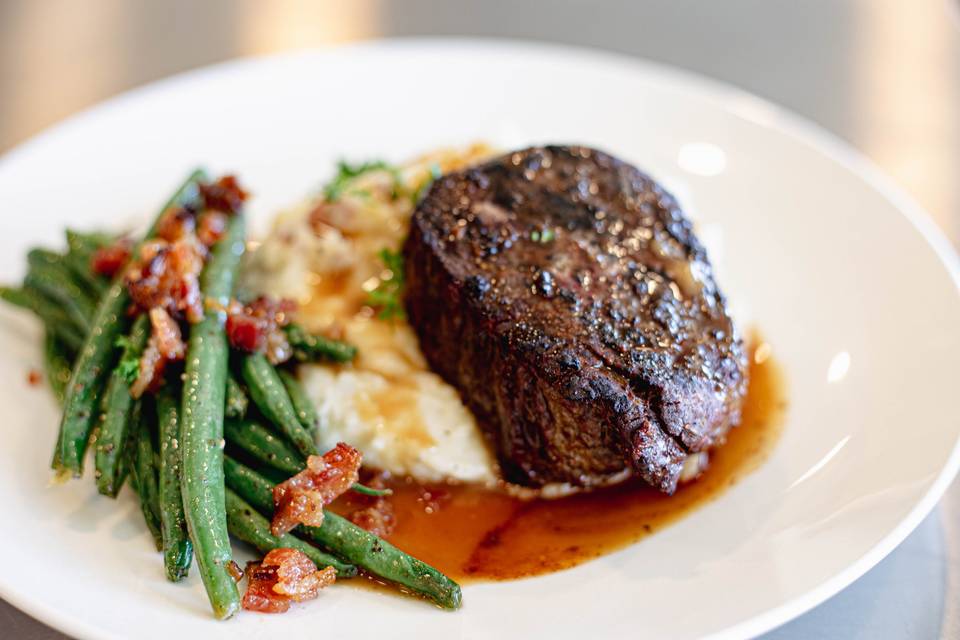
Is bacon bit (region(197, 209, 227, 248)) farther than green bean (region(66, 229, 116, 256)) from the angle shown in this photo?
No

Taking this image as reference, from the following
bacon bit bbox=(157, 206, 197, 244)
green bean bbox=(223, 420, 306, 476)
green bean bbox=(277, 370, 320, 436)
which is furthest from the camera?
bacon bit bbox=(157, 206, 197, 244)

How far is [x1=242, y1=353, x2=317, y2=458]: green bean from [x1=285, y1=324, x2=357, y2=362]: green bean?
→ 0.82 ft

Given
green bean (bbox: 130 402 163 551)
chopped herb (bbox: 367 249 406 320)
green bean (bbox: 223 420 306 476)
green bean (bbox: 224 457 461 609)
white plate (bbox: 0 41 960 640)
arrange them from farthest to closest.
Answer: chopped herb (bbox: 367 249 406 320) < green bean (bbox: 223 420 306 476) < green bean (bbox: 130 402 163 551) < green bean (bbox: 224 457 461 609) < white plate (bbox: 0 41 960 640)

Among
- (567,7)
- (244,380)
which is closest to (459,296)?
(244,380)

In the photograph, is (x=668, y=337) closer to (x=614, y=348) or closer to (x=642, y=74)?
(x=614, y=348)

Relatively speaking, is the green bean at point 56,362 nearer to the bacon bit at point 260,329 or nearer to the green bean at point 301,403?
the bacon bit at point 260,329

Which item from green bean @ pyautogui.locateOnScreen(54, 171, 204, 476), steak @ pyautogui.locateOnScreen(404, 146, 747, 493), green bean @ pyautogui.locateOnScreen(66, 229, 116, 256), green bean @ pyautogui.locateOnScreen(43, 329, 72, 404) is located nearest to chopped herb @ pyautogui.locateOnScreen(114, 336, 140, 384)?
green bean @ pyautogui.locateOnScreen(54, 171, 204, 476)

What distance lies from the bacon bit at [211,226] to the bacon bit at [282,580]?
209 cm

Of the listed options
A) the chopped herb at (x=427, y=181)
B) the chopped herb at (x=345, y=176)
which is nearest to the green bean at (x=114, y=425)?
the chopped herb at (x=345, y=176)

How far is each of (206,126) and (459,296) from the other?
314 centimetres

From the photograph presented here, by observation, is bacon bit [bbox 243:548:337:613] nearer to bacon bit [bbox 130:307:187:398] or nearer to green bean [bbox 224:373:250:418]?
green bean [bbox 224:373:250:418]

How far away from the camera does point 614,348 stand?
429cm

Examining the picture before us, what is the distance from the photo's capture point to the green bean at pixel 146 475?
434cm

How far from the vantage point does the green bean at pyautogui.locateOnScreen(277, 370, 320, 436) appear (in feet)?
15.6
